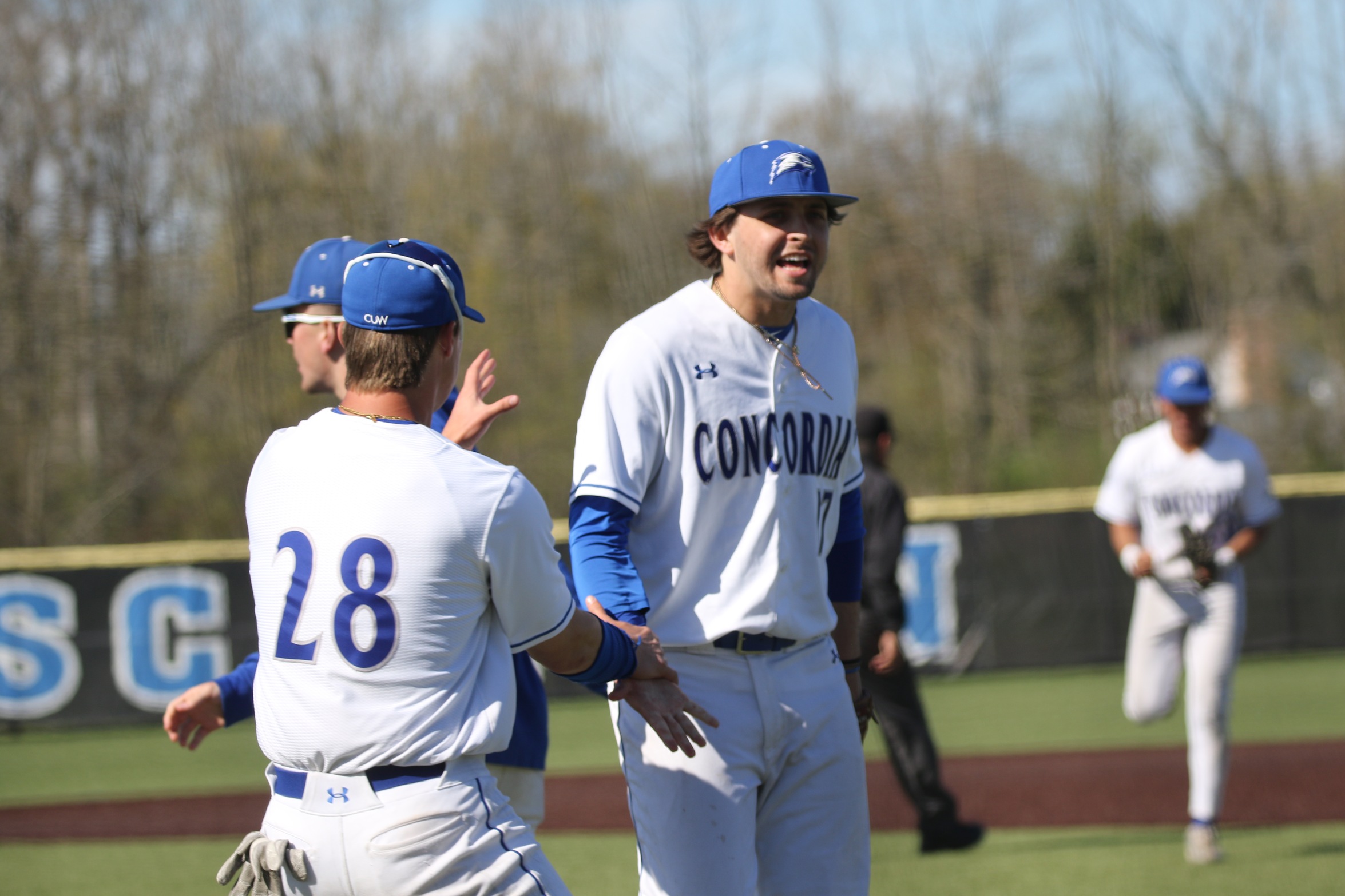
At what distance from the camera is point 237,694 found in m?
3.29

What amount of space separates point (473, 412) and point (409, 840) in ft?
3.33

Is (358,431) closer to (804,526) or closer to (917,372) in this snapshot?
(804,526)

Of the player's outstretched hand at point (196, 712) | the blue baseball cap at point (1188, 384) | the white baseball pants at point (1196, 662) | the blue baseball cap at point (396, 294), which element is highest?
the blue baseball cap at point (396, 294)

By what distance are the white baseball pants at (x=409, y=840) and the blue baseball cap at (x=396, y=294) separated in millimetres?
821

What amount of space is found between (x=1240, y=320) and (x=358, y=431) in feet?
74.0

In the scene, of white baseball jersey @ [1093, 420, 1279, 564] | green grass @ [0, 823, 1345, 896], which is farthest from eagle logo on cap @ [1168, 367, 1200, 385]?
green grass @ [0, 823, 1345, 896]

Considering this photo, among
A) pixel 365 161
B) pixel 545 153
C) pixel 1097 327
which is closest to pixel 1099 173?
pixel 1097 327

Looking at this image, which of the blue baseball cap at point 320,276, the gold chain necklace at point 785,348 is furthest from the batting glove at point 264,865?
the blue baseball cap at point 320,276

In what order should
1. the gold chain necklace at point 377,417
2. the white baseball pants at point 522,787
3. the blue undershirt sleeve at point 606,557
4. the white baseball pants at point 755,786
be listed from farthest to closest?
the white baseball pants at point 522,787 < the white baseball pants at point 755,786 < the blue undershirt sleeve at point 606,557 < the gold chain necklace at point 377,417

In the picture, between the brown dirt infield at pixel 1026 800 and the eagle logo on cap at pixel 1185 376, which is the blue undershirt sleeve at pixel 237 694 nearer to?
the brown dirt infield at pixel 1026 800

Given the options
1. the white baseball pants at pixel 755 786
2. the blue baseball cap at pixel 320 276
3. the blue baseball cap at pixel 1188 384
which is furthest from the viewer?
the blue baseball cap at pixel 1188 384

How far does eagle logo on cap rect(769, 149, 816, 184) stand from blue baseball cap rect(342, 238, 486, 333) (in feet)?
3.22

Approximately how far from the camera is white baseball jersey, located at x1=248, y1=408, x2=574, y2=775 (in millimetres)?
2383

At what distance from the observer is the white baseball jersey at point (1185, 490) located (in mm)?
6910
